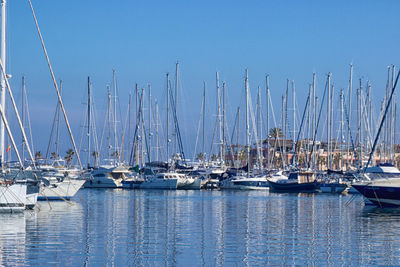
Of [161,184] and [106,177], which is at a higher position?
[106,177]

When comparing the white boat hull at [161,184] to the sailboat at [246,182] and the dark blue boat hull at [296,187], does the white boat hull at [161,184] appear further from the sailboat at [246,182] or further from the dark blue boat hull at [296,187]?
the dark blue boat hull at [296,187]

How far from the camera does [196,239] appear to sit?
2766 cm

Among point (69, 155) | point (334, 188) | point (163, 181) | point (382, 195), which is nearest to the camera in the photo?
point (382, 195)

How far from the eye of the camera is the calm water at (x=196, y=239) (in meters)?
22.1

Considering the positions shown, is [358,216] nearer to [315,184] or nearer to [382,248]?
[382,248]

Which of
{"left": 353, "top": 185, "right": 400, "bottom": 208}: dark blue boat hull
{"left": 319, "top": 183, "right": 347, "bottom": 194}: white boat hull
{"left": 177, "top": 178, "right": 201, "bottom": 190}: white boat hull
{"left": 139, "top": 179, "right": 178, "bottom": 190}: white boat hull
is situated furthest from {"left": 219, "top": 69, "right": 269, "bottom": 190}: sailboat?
{"left": 353, "top": 185, "right": 400, "bottom": 208}: dark blue boat hull

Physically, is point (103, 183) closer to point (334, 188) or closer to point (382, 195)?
point (334, 188)

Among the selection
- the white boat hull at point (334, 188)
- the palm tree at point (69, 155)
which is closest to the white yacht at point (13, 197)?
the white boat hull at point (334, 188)

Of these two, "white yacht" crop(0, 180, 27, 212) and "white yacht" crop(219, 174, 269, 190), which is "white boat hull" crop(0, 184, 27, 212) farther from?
"white yacht" crop(219, 174, 269, 190)

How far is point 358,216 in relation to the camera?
4169 cm

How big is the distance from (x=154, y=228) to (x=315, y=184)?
49.8 meters

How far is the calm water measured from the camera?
2214 cm

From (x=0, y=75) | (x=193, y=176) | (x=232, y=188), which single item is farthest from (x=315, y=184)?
(x=0, y=75)

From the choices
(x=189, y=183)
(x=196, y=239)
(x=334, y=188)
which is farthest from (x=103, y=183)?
(x=196, y=239)
